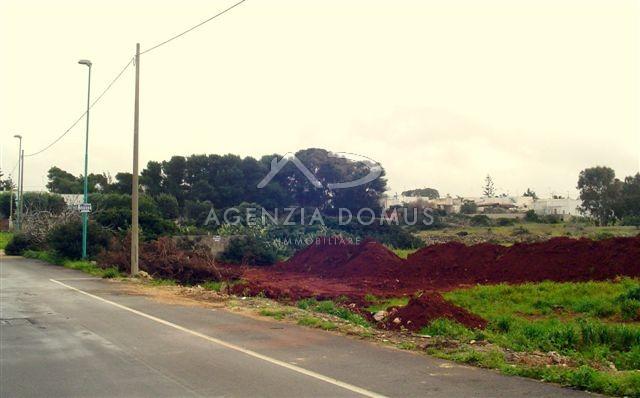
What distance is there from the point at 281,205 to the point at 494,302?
43106 millimetres

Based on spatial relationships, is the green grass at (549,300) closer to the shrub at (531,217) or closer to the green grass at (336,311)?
the green grass at (336,311)

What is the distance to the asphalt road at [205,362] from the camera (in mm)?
8438

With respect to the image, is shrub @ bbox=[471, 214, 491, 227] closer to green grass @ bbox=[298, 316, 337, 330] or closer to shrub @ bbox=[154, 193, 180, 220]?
shrub @ bbox=[154, 193, 180, 220]

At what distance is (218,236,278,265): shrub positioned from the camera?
42.5 m

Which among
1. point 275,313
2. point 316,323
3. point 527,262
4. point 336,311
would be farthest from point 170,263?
point 316,323

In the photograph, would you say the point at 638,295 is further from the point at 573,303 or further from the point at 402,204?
the point at 402,204

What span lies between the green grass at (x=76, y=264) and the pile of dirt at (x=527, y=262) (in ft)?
42.7

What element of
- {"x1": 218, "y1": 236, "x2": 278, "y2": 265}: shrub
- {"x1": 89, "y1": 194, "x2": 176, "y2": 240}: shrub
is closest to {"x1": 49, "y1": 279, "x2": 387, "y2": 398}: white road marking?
{"x1": 89, "y1": 194, "x2": 176, "y2": 240}: shrub

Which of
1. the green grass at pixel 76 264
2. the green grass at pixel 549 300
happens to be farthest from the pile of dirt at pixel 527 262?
the green grass at pixel 76 264

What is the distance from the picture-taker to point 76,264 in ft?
112

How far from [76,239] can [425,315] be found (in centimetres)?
2730

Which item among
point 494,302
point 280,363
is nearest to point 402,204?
point 494,302

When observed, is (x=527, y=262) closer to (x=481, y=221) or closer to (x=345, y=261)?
(x=345, y=261)

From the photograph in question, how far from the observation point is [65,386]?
8578 mm
